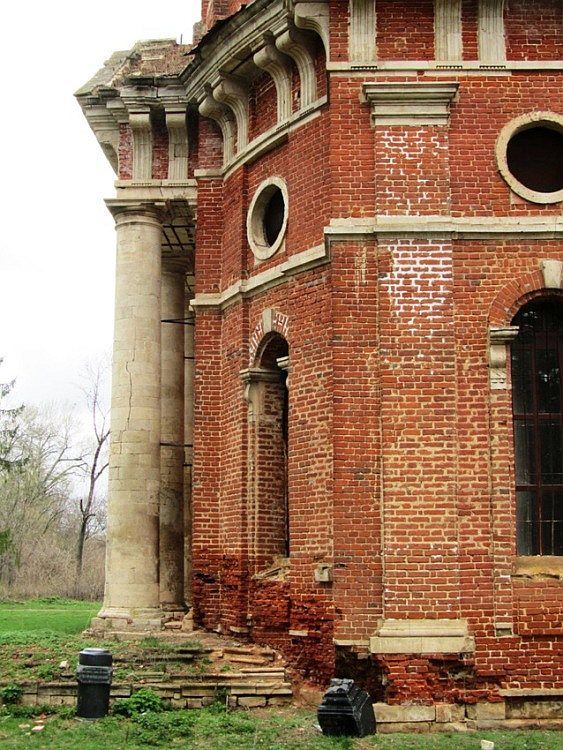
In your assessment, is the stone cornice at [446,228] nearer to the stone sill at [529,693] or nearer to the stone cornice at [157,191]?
the stone cornice at [157,191]

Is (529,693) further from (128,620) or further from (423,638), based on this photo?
(128,620)

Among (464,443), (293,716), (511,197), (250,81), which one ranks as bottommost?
(293,716)

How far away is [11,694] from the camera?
36.3 ft

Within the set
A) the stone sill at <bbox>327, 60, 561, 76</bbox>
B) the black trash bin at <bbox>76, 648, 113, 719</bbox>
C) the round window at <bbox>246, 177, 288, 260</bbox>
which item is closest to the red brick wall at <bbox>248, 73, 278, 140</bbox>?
the round window at <bbox>246, 177, 288, 260</bbox>

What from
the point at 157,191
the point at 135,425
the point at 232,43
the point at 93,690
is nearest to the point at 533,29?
the point at 232,43

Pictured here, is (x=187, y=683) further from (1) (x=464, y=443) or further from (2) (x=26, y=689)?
(1) (x=464, y=443)

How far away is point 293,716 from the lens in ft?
35.6

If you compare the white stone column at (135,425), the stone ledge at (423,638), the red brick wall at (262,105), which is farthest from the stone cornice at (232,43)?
the stone ledge at (423,638)

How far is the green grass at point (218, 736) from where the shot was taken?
30.9ft

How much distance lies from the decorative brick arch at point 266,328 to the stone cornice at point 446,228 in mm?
1699

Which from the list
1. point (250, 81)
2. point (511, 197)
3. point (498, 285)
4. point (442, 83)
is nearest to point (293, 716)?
point (498, 285)

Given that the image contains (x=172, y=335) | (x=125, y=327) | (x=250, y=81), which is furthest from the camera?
(x=172, y=335)

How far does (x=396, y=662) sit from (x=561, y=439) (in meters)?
3.35

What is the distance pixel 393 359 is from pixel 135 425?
5483 mm
